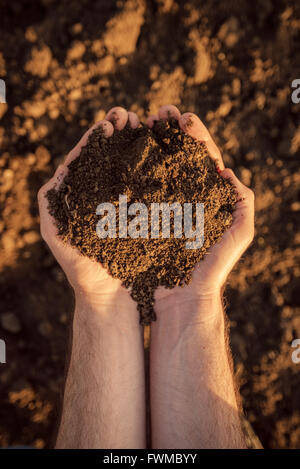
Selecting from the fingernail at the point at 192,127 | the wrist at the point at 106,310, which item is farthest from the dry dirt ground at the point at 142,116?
the fingernail at the point at 192,127

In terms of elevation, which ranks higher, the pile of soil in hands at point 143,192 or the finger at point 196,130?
the finger at point 196,130

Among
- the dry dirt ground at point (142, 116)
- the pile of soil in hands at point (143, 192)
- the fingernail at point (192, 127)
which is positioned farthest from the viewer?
the dry dirt ground at point (142, 116)

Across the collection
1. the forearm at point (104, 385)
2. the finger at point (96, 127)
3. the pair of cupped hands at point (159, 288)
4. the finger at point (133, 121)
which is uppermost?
the finger at point (133, 121)

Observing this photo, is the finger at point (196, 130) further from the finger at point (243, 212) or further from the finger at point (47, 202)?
the finger at point (47, 202)

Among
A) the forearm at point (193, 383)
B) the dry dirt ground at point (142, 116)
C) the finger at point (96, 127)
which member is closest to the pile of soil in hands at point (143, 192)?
the finger at point (96, 127)

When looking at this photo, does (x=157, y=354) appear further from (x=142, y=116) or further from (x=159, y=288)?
(x=142, y=116)

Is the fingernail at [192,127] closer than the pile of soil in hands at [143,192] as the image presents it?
No

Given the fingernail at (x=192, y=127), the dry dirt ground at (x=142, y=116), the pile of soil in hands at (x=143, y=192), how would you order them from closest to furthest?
the pile of soil in hands at (x=143, y=192) → the fingernail at (x=192, y=127) → the dry dirt ground at (x=142, y=116)

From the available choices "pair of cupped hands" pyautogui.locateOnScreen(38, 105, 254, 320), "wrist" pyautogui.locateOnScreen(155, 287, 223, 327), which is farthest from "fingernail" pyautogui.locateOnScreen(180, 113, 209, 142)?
"wrist" pyautogui.locateOnScreen(155, 287, 223, 327)
